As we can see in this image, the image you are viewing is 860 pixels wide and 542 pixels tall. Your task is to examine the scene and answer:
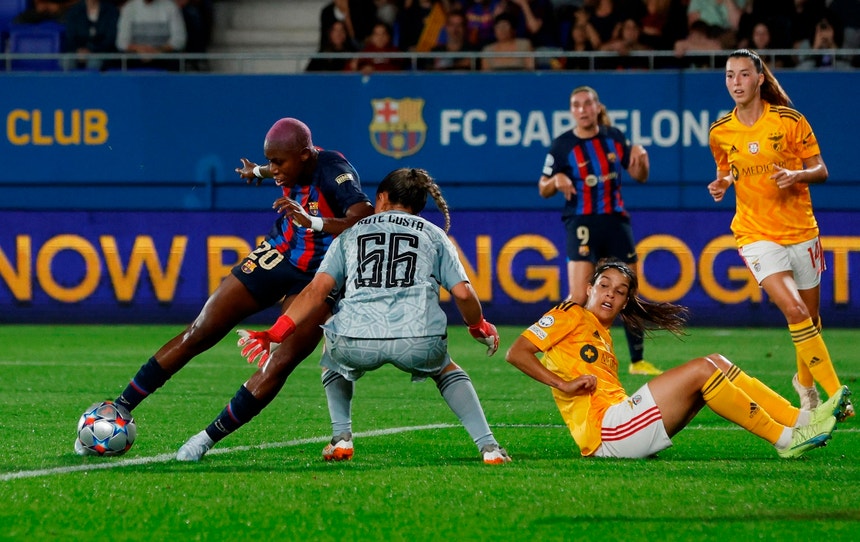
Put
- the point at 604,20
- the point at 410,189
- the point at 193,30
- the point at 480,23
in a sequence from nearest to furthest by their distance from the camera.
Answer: the point at 410,189, the point at 604,20, the point at 480,23, the point at 193,30

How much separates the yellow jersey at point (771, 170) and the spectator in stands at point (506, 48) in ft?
31.2

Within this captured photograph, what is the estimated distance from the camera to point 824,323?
15.3m

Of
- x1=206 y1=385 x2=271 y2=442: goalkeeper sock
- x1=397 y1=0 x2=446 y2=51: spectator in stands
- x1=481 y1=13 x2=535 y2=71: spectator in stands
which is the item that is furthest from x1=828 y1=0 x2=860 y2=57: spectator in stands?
x1=206 y1=385 x2=271 y2=442: goalkeeper sock

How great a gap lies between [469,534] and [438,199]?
6.80 feet

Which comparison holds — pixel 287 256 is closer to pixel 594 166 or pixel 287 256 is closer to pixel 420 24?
pixel 594 166

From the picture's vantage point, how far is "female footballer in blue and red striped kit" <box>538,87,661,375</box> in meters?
11.6

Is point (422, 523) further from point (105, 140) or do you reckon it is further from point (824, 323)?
point (105, 140)

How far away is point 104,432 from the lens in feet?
22.3

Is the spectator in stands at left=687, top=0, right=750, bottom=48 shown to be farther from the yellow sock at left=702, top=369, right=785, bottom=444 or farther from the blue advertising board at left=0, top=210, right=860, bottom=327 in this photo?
the yellow sock at left=702, top=369, right=785, bottom=444

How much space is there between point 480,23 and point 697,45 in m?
2.76

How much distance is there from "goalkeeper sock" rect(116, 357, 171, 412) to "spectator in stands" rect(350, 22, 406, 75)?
432 inches

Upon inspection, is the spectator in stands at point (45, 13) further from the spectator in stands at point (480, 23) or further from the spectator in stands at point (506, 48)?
the spectator in stands at point (506, 48)

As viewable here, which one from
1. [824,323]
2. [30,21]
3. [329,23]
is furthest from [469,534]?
[30,21]

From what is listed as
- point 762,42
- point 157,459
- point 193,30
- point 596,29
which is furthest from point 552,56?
point 157,459
